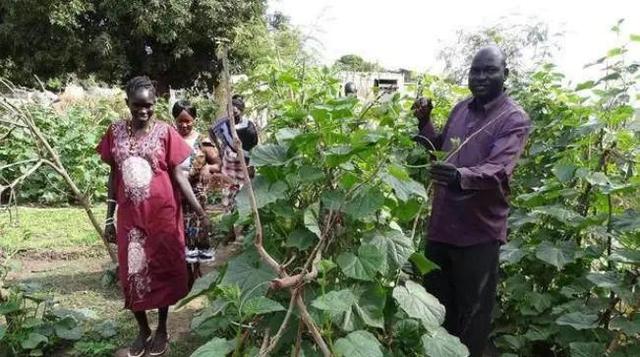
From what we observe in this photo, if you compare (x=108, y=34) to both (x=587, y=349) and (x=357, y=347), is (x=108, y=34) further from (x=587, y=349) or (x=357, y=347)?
(x=357, y=347)

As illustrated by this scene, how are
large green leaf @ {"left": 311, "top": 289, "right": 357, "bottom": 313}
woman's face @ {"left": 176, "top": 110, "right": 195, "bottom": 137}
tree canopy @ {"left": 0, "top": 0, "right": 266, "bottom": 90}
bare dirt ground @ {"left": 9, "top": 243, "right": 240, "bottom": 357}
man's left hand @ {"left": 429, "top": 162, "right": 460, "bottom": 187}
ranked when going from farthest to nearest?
tree canopy @ {"left": 0, "top": 0, "right": 266, "bottom": 90}, woman's face @ {"left": 176, "top": 110, "right": 195, "bottom": 137}, bare dirt ground @ {"left": 9, "top": 243, "right": 240, "bottom": 357}, man's left hand @ {"left": 429, "top": 162, "right": 460, "bottom": 187}, large green leaf @ {"left": 311, "top": 289, "right": 357, "bottom": 313}

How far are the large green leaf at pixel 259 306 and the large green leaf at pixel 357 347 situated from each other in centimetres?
22

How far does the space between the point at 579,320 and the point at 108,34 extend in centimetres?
1653

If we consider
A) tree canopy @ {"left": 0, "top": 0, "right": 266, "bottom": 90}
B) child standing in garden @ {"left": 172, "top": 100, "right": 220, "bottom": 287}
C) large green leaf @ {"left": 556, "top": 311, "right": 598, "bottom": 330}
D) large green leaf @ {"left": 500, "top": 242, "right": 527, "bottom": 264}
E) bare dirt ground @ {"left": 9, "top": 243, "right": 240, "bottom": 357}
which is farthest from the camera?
tree canopy @ {"left": 0, "top": 0, "right": 266, "bottom": 90}

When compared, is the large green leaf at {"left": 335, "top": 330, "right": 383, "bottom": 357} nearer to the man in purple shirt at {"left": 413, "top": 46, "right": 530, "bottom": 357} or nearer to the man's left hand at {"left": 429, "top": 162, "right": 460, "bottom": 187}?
the man's left hand at {"left": 429, "top": 162, "right": 460, "bottom": 187}

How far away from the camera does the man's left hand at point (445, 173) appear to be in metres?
2.03

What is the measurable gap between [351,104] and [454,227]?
89cm

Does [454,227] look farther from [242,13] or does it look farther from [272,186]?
[242,13]

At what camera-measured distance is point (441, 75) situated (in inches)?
145

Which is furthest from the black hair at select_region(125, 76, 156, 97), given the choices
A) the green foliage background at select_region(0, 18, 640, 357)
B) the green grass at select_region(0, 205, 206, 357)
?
the green grass at select_region(0, 205, 206, 357)

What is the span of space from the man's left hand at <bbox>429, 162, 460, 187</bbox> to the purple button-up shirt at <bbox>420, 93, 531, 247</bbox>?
0.61 feet

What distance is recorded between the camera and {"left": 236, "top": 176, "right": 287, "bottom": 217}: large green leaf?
6.09ft

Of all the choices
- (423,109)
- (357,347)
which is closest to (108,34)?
(423,109)

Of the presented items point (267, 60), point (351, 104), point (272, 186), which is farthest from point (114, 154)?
point (351, 104)
